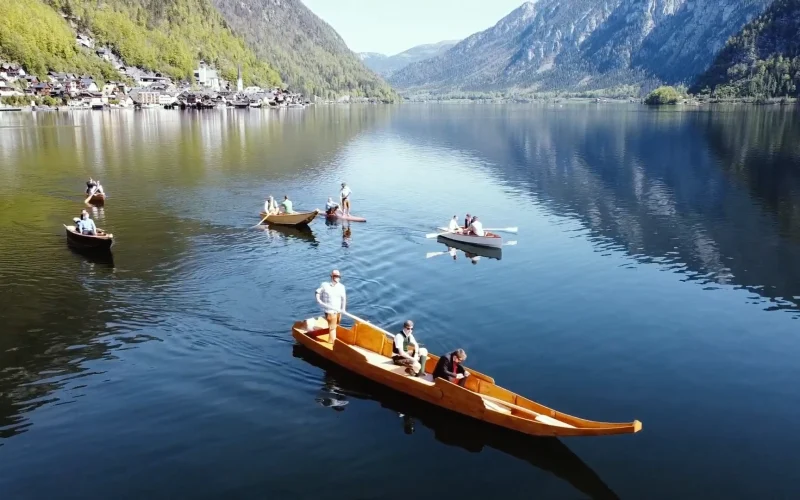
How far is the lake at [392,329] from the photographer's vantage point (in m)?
17.1

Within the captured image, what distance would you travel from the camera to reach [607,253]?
1591 inches

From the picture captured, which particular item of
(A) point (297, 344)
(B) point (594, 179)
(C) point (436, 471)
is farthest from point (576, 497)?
(B) point (594, 179)

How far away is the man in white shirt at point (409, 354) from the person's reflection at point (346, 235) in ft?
65.9

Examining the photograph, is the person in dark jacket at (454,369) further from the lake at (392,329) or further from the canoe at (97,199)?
the canoe at (97,199)

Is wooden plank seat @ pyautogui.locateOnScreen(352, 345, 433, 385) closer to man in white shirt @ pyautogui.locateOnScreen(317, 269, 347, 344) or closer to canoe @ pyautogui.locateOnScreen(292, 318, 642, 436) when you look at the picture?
canoe @ pyautogui.locateOnScreen(292, 318, 642, 436)

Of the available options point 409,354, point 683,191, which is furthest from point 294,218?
point 683,191

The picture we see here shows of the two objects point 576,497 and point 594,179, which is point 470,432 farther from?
point 594,179

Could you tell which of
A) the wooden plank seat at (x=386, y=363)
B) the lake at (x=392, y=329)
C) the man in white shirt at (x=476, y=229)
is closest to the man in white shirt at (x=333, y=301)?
the wooden plank seat at (x=386, y=363)

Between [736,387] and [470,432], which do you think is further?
[736,387]

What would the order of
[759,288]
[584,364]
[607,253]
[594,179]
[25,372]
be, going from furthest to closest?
1. [594,179]
2. [607,253]
3. [759,288]
4. [584,364]
5. [25,372]

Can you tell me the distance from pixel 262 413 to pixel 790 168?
79.8 metres

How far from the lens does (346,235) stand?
44.4 m

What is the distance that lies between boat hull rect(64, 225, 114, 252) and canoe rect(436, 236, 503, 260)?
20.7 meters

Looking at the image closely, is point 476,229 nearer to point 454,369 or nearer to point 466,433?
point 454,369
